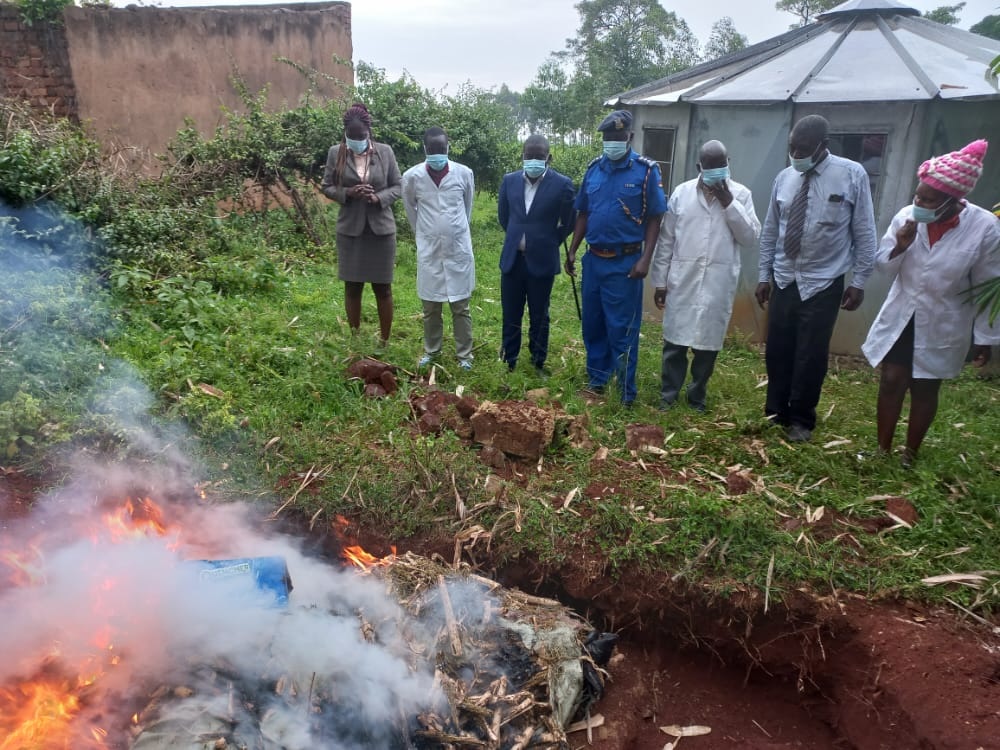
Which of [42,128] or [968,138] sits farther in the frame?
[42,128]

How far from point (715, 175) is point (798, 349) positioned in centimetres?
134

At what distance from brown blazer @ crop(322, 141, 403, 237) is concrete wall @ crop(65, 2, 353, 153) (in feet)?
19.5

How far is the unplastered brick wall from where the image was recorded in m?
9.02

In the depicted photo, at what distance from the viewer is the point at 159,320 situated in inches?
251

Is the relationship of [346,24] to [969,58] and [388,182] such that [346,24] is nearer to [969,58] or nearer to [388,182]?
[388,182]

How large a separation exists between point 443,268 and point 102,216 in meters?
4.19

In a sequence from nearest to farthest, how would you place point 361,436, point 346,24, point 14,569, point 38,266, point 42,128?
point 14,569 < point 361,436 < point 38,266 < point 42,128 < point 346,24

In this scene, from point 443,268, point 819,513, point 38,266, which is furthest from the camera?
point 38,266

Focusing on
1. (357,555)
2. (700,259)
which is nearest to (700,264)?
(700,259)

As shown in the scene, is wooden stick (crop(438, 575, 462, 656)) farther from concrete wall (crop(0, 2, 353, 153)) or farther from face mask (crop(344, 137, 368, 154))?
concrete wall (crop(0, 2, 353, 153))

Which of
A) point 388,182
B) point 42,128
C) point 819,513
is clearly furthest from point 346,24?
point 819,513

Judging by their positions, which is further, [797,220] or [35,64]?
[35,64]

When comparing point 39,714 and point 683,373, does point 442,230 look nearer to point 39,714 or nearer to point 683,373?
point 683,373

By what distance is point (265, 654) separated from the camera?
10.1ft
